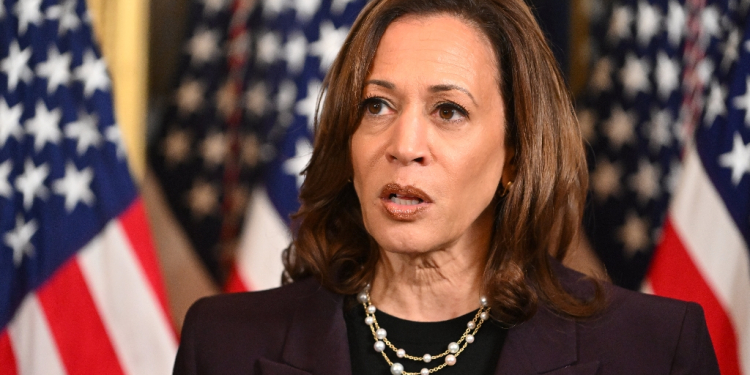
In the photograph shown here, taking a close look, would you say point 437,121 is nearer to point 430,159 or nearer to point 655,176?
point 430,159

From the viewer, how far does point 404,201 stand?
1522 millimetres

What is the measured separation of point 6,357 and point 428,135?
1.94 m

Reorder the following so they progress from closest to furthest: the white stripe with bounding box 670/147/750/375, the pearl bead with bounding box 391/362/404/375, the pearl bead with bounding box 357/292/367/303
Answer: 1. the pearl bead with bounding box 391/362/404/375
2. the pearl bead with bounding box 357/292/367/303
3. the white stripe with bounding box 670/147/750/375

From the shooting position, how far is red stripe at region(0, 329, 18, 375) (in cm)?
259

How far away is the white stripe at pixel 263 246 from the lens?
2748 mm

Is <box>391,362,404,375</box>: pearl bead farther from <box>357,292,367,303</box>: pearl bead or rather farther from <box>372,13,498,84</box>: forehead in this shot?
<box>372,13,498,84</box>: forehead

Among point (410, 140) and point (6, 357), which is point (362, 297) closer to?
point (410, 140)

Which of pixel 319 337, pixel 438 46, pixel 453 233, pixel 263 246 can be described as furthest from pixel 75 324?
pixel 438 46

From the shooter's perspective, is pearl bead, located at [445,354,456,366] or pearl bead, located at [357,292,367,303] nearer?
pearl bead, located at [445,354,456,366]

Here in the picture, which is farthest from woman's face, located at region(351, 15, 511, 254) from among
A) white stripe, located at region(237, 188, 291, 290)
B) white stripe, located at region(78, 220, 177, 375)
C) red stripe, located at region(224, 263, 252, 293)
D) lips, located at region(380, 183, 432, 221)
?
white stripe, located at region(78, 220, 177, 375)

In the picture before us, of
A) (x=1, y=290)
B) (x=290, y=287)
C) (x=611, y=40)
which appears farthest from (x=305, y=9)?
(x=1, y=290)

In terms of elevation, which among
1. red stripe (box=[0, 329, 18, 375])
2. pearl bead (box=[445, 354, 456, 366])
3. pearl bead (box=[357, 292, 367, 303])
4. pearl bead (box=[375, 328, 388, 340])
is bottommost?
red stripe (box=[0, 329, 18, 375])

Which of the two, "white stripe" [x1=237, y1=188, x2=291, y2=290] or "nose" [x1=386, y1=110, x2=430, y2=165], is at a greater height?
"nose" [x1=386, y1=110, x2=430, y2=165]

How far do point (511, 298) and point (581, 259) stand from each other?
127 centimetres
